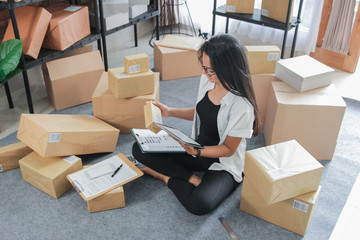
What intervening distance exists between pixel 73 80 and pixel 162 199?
1.20 meters

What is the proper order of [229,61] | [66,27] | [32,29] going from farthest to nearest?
[66,27], [32,29], [229,61]

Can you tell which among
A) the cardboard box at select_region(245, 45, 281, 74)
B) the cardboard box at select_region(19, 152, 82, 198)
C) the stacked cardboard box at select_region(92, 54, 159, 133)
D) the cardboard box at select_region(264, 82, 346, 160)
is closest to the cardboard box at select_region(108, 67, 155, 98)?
the stacked cardboard box at select_region(92, 54, 159, 133)

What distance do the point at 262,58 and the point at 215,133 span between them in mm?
871

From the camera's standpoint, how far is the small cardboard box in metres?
1.71

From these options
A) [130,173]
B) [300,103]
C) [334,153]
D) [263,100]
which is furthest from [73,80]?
[334,153]

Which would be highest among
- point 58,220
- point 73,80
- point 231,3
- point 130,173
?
point 231,3

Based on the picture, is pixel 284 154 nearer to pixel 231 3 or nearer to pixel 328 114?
pixel 328 114

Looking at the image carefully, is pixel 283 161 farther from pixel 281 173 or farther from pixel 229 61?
pixel 229 61

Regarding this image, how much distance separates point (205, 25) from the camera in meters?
4.02

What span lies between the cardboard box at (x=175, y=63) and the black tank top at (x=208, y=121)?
4.25 ft

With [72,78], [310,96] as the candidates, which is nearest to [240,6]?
[310,96]

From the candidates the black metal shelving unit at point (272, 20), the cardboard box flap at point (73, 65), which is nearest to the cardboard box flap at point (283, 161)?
the black metal shelving unit at point (272, 20)

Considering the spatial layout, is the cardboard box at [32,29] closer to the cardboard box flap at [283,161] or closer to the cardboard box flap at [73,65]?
the cardboard box flap at [73,65]

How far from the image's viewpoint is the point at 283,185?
1.57 metres
